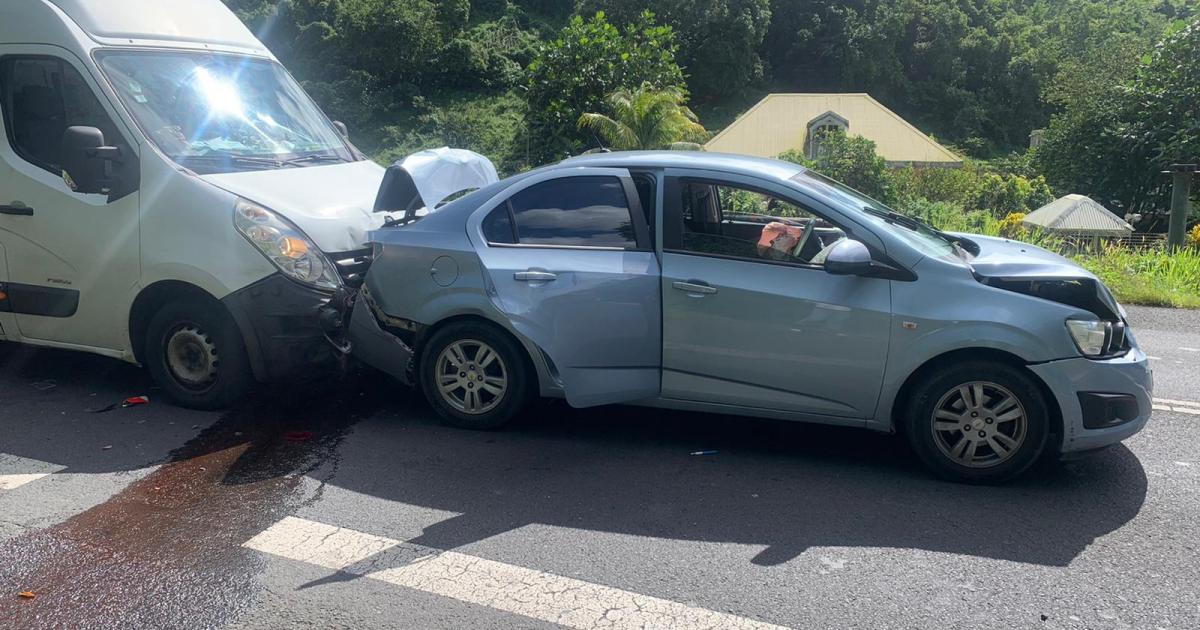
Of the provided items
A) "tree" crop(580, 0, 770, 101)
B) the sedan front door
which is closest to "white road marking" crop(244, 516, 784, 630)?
the sedan front door

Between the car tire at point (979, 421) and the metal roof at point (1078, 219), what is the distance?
30.5 m

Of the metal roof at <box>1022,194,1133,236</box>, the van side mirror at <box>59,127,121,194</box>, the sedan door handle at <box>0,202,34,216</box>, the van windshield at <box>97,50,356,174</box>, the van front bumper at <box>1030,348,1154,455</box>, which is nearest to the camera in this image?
the van front bumper at <box>1030,348,1154,455</box>

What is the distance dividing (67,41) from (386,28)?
76.6m

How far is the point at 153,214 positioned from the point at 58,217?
0.77 m

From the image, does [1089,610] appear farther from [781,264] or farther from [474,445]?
[474,445]

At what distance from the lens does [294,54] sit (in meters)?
78.6

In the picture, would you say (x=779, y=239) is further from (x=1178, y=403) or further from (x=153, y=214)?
(x=153, y=214)

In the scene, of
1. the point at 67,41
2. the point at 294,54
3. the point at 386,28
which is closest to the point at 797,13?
the point at 386,28

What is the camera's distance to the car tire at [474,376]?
5.71 m

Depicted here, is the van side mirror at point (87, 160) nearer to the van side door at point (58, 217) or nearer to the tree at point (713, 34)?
the van side door at point (58, 217)

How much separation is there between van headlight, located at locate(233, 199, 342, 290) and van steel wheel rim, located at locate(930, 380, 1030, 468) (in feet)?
12.2

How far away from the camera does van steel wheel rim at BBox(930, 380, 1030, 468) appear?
484cm

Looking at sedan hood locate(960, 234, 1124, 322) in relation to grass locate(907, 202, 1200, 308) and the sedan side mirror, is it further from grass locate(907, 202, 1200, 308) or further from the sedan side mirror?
grass locate(907, 202, 1200, 308)

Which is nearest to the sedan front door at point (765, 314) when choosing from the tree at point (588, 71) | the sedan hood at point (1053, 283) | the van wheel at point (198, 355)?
the sedan hood at point (1053, 283)
